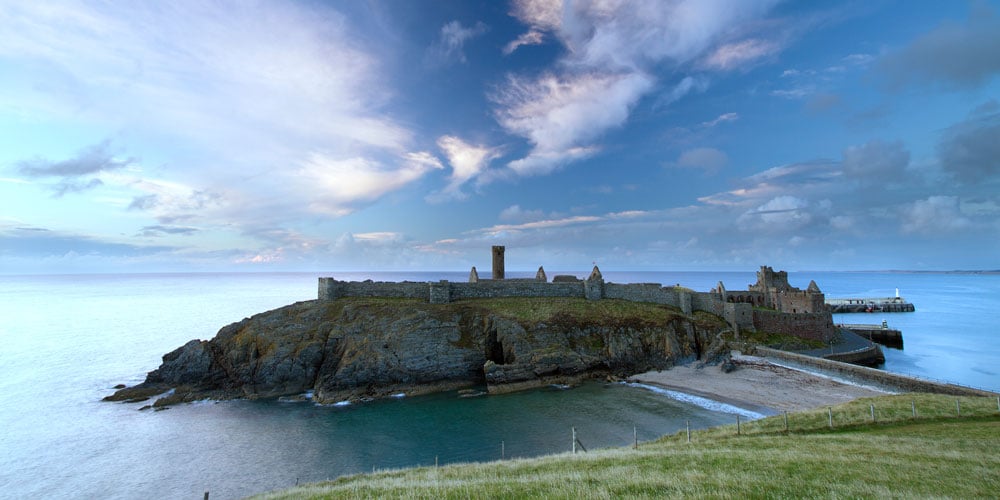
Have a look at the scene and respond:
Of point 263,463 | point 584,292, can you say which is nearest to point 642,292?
point 584,292

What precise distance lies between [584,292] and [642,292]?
9.11 meters

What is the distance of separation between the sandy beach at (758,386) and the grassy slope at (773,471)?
15.7m

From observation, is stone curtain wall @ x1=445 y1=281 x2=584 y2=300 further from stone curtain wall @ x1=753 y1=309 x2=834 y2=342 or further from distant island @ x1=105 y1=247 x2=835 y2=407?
stone curtain wall @ x1=753 y1=309 x2=834 y2=342

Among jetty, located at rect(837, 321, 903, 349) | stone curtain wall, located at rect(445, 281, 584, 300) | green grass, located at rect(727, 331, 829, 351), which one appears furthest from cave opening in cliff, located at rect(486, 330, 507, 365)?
jetty, located at rect(837, 321, 903, 349)

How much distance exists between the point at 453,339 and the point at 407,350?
588cm

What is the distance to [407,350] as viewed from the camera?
49.7 meters

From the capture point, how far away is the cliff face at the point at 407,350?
47.7m

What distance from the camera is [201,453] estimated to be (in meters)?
32.1

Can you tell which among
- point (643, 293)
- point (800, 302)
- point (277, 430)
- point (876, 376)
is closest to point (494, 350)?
point (277, 430)

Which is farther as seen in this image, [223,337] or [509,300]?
[509,300]

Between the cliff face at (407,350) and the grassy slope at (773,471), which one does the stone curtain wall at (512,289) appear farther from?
the grassy slope at (773,471)

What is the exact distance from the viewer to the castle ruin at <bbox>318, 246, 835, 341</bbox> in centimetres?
5812

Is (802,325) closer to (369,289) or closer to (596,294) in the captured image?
(596,294)

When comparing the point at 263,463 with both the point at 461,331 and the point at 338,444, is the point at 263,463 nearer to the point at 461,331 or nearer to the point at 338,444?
the point at 338,444
